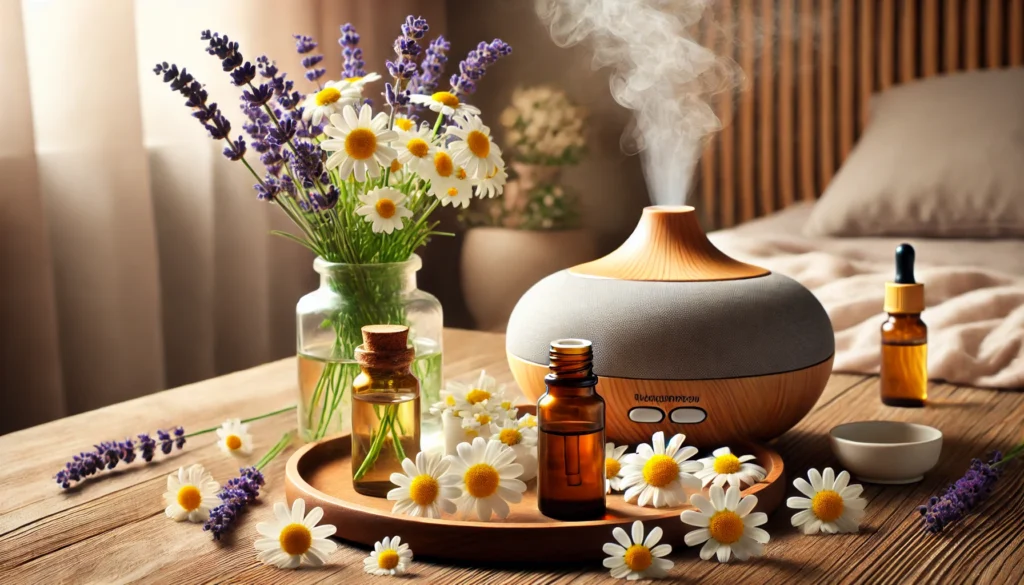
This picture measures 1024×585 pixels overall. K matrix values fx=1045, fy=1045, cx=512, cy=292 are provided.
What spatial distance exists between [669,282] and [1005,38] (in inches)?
101

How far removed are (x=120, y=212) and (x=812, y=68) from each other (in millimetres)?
2149

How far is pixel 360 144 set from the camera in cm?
85

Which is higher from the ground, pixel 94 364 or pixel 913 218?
pixel 913 218

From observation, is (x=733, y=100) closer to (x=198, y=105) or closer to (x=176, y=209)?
(x=176, y=209)

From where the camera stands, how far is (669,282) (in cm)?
91

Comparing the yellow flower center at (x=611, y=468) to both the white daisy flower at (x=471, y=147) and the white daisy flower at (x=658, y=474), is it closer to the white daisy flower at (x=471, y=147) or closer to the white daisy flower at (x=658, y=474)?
the white daisy flower at (x=658, y=474)

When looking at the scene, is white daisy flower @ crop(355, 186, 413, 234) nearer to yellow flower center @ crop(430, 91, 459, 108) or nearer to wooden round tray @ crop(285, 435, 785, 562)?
yellow flower center @ crop(430, 91, 459, 108)

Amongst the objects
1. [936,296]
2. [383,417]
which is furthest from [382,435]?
[936,296]

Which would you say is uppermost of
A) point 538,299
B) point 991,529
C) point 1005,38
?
point 1005,38

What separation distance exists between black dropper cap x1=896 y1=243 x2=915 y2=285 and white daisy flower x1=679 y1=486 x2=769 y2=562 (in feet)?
1.70

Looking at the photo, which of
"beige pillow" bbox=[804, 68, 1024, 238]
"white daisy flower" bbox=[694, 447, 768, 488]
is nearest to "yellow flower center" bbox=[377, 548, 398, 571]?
"white daisy flower" bbox=[694, 447, 768, 488]

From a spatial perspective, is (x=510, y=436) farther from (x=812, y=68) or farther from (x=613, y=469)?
(x=812, y=68)

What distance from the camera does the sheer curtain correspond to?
196cm

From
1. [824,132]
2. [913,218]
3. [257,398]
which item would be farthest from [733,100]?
[257,398]
